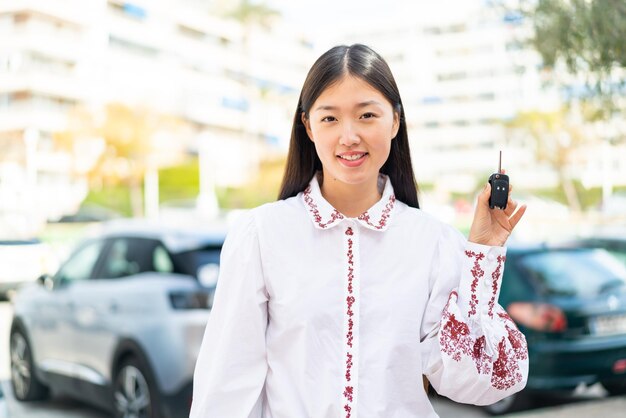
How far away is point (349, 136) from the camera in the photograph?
7.00ft

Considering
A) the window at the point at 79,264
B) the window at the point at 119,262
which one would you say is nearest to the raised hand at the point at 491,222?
the window at the point at 119,262

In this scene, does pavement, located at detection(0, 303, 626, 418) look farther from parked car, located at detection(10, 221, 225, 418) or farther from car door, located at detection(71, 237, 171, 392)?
car door, located at detection(71, 237, 171, 392)

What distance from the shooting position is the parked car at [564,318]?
6945 mm

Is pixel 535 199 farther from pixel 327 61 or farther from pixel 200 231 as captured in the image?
pixel 327 61

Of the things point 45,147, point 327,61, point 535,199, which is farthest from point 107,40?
point 327,61

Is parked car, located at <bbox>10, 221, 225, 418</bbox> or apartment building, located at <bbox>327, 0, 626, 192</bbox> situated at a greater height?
apartment building, located at <bbox>327, 0, 626, 192</bbox>

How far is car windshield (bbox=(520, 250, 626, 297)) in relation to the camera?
23.6 feet

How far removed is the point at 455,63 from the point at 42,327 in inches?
3985

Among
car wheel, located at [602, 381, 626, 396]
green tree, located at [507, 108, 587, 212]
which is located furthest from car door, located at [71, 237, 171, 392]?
green tree, located at [507, 108, 587, 212]

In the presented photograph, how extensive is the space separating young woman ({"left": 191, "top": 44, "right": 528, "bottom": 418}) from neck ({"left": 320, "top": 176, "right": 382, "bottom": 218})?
3cm

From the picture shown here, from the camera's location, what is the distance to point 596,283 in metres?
7.32

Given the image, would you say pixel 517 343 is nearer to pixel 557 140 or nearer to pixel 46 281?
pixel 46 281

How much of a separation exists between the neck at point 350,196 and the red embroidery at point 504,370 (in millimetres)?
472

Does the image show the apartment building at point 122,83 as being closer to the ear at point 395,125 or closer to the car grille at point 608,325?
the car grille at point 608,325
